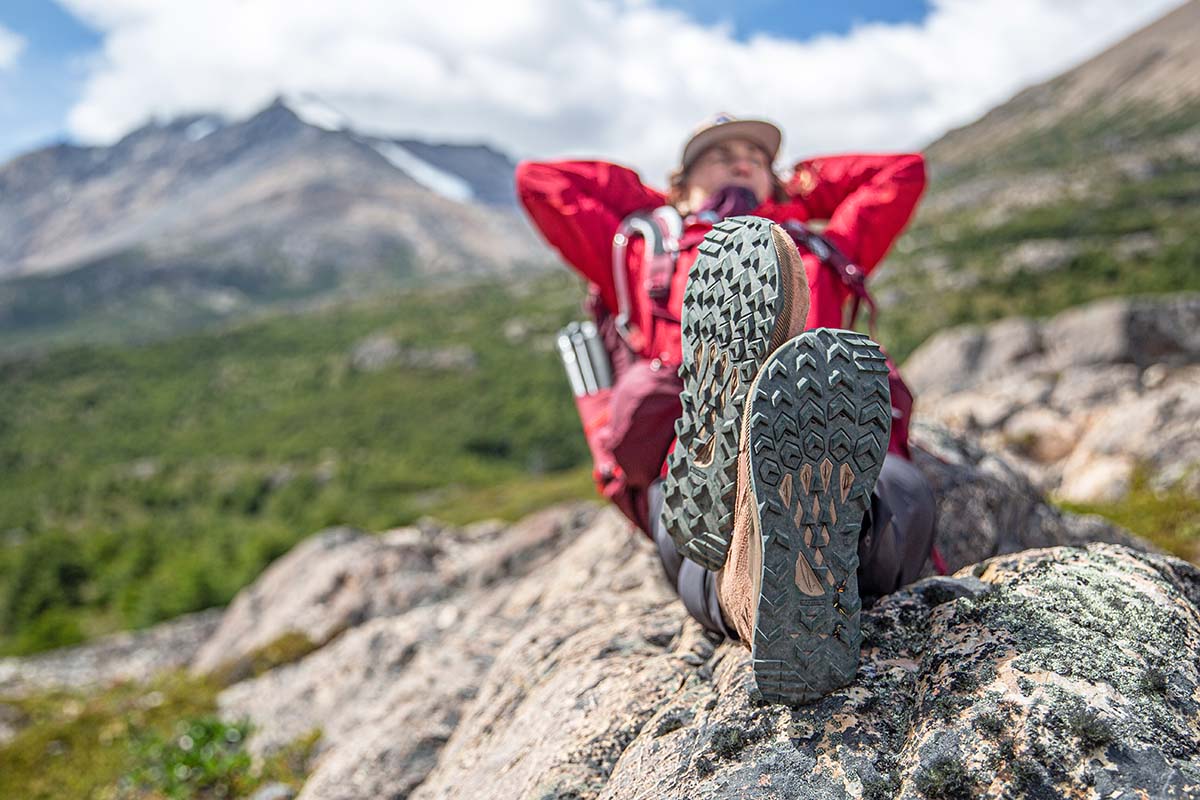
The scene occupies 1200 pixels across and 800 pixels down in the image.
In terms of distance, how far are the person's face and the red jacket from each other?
0.15m

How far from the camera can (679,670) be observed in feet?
11.2

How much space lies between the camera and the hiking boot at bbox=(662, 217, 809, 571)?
2445 mm

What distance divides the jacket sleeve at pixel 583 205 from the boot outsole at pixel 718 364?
6.69 feet

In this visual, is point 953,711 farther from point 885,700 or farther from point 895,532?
point 895,532

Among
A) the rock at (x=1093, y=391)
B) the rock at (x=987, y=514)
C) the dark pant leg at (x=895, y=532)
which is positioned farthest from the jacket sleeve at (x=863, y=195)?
the rock at (x=1093, y=391)

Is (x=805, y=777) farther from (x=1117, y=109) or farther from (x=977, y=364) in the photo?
(x=1117, y=109)

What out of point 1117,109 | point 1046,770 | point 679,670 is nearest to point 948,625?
point 1046,770

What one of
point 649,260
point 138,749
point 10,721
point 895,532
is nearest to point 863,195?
point 649,260

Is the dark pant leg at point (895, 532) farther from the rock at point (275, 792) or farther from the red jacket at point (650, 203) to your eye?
the rock at point (275, 792)

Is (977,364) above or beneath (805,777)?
beneath

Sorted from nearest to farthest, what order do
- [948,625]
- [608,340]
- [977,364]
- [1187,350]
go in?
1. [948,625]
2. [608,340]
3. [1187,350]
4. [977,364]

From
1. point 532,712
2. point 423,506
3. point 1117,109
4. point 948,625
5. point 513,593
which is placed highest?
point 1117,109

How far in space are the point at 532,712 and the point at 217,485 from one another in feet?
247

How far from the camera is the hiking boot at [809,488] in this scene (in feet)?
7.63
